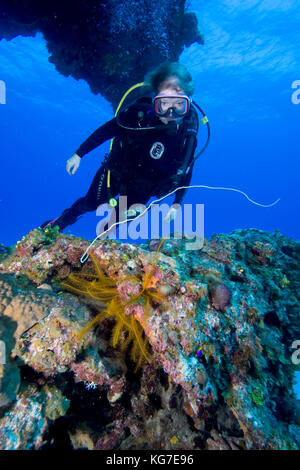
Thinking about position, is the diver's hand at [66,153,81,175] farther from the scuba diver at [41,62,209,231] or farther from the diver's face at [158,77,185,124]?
the diver's face at [158,77,185,124]

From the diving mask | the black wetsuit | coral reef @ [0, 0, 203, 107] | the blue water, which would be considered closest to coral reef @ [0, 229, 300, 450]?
the blue water

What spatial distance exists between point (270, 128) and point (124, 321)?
5760cm

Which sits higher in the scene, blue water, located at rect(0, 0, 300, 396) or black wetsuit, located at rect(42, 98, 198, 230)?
blue water, located at rect(0, 0, 300, 396)

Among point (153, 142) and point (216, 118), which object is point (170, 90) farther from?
point (216, 118)

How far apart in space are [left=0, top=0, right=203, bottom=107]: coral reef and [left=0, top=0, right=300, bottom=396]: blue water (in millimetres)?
8726

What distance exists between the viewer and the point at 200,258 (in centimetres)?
311

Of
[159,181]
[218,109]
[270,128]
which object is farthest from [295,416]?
[270,128]

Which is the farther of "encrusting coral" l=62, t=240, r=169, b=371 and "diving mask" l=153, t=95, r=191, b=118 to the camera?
"diving mask" l=153, t=95, r=191, b=118

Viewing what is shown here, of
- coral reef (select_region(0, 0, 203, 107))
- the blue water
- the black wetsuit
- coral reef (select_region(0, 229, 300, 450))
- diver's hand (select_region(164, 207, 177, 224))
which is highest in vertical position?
the blue water

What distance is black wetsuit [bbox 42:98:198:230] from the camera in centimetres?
482

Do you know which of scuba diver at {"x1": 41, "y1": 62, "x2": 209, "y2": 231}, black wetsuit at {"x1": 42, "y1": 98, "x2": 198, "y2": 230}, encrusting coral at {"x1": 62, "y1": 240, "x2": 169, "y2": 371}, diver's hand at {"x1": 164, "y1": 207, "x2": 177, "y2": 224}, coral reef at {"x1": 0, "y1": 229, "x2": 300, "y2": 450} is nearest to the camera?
coral reef at {"x1": 0, "y1": 229, "x2": 300, "y2": 450}

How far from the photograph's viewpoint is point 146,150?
5.00 metres

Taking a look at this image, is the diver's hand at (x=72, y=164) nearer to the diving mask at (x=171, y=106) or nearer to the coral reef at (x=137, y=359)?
the diving mask at (x=171, y=106)

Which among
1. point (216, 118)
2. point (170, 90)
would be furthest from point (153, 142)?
point (216, 118)
